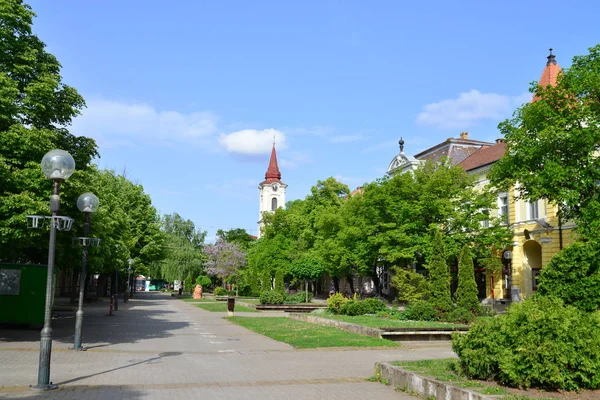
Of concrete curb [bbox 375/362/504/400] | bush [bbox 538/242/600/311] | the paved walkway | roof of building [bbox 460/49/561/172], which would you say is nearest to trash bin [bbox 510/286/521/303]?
roof of building [bbox 460/49/561/172]

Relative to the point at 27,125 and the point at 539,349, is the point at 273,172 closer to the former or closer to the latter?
the point at 27,125

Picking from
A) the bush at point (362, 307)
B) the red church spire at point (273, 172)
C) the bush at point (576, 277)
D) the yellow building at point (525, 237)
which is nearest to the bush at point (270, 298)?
the bush at point (362, 307)

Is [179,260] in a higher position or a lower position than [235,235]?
lower

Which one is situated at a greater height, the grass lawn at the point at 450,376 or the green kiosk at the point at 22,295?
the green kiosk at the point at 22,295

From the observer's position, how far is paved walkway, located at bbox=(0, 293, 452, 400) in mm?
A: 9266

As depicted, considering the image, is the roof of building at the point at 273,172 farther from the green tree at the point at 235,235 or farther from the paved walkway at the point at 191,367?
the paved walkway at the point at 191,367

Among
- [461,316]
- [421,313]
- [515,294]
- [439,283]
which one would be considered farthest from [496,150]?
[461,316]

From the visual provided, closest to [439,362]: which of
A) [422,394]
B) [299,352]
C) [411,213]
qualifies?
[422,394]

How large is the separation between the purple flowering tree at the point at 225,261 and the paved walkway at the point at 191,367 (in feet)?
175

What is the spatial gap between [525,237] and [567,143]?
13.8 meters

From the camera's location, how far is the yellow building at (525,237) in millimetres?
35406

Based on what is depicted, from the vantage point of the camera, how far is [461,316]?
22.0m

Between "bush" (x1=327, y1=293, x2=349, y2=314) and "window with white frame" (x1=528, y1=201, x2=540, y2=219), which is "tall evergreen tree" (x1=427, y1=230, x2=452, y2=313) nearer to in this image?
"bush" (x1=327, y1=293, x2=349, y2=314)

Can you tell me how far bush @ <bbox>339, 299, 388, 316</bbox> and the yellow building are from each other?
545 inches
